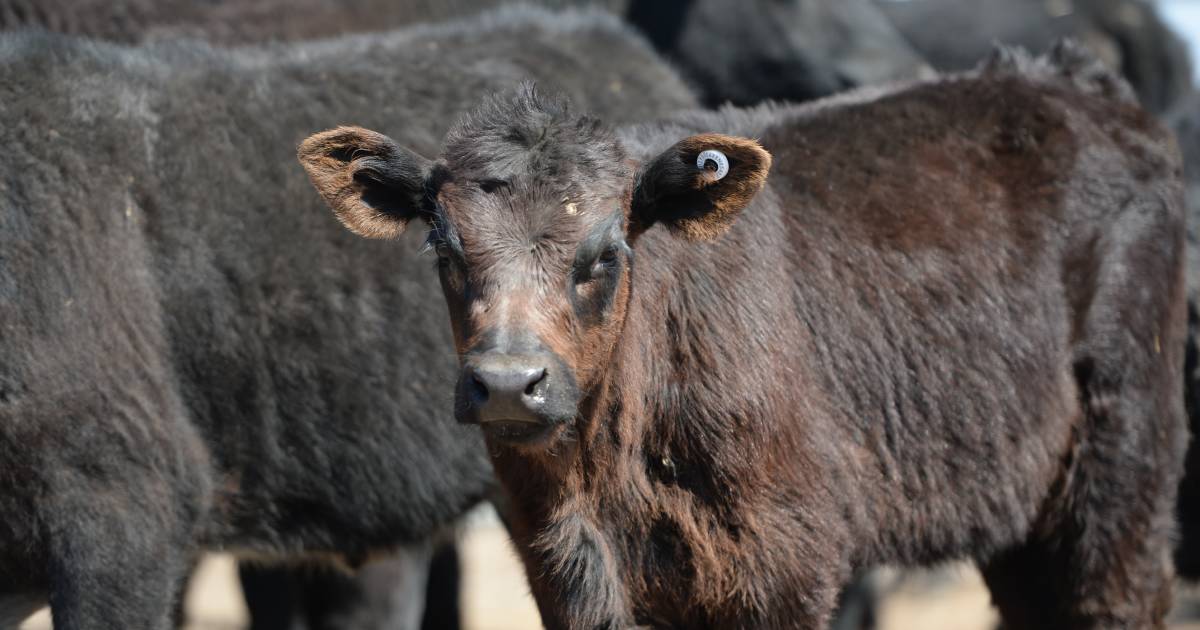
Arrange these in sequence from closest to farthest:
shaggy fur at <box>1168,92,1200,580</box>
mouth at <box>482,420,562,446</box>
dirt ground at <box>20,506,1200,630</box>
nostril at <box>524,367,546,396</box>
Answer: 1. nostril at <box>524,367,546,396</box>
2. mouth at <box>482,420,562,446</box>
3. shaggy fur at <box>1168,92,1200,580</box>
4. dirt ground at <box>20,506,1200,630</box>

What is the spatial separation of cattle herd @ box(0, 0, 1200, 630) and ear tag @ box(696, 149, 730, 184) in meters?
0.02

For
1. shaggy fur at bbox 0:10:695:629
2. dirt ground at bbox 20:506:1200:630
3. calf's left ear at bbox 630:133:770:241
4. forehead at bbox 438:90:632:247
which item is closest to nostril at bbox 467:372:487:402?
forehead at bbox 438:90:632:247

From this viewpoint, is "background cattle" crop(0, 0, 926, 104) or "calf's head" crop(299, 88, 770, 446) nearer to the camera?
"calf's head" crop(299, 88, 770, 446)

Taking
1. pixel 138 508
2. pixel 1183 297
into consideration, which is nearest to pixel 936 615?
pixel 1183 297

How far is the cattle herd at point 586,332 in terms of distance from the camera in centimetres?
443

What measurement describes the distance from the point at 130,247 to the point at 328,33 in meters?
3.63

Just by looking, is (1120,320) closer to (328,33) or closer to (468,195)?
(468,195)

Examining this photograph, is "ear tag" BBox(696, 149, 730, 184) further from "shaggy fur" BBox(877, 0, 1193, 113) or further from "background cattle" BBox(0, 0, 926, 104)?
"shaggy fur" BBox(877, 0, 1193, 113)

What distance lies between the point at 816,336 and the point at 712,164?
0.95 metres

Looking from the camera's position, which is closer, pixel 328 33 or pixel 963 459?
pixel 963 459

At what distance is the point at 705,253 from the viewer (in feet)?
15.9

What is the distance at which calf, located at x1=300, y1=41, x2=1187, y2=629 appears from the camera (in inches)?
167

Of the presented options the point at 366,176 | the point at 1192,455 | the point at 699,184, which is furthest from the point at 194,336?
the point at 1192,455

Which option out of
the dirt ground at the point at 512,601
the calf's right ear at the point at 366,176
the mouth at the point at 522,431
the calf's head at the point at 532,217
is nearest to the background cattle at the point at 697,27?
the dirt ground at the point at 512,601
